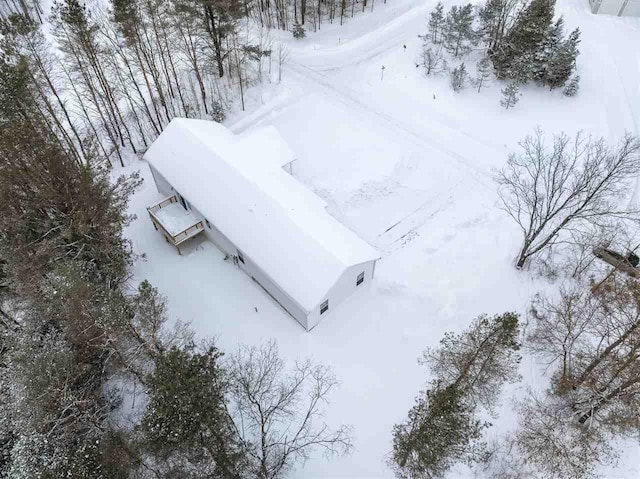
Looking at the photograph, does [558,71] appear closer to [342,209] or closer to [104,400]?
[342,209]

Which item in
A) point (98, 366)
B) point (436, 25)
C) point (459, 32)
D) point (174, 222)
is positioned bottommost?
point (174, 222)

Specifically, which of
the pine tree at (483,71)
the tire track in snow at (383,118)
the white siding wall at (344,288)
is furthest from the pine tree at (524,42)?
the white siding wall at (344,288)

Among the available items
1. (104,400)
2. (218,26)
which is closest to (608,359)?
(104,400)

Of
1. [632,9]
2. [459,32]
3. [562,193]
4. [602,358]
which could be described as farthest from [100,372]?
[632,9]

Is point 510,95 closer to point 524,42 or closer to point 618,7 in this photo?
point 524,42

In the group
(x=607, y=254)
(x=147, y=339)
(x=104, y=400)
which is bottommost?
(x=104, y=400)

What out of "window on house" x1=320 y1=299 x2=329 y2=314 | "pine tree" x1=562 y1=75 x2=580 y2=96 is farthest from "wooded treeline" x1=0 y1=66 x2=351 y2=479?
"pine tree" x1=562 y1=75 x2=580 y2=96

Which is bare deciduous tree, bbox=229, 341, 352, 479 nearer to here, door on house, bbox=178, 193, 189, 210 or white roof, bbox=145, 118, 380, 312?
white roof, bbox=145, 118, 380, 312
